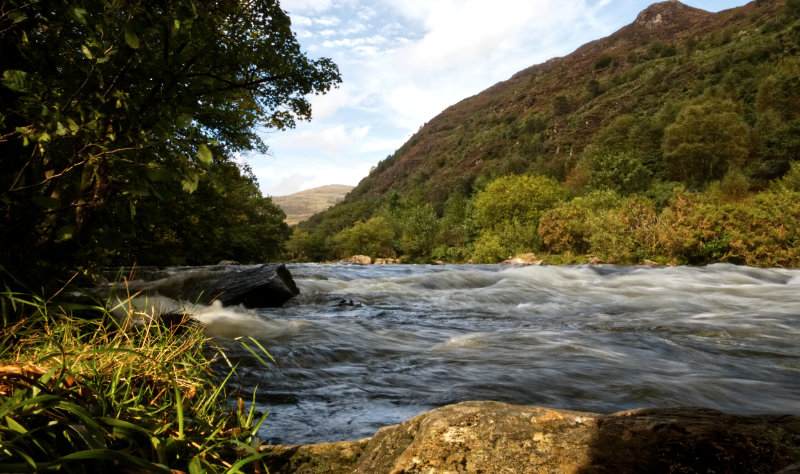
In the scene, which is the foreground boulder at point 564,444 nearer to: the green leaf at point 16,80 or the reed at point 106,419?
the reed at point 106,419

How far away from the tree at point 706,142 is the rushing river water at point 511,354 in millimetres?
29220

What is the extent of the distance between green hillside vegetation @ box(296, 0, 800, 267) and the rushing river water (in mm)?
8135

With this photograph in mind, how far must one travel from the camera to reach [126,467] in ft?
4.16

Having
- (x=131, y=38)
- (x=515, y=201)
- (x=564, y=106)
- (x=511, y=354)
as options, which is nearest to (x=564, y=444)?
(x=131, y=38)

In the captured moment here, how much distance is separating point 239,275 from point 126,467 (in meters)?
7.42

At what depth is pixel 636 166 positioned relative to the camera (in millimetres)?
35656

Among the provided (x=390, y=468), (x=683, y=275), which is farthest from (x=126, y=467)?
(x=683, y=275)

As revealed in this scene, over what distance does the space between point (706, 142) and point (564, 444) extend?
132 ft

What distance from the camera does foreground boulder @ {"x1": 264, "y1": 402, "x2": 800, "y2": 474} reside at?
1.25 metres

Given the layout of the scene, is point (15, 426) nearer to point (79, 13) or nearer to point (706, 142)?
point (79, 13)

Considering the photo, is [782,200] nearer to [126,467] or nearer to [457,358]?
[457,358]

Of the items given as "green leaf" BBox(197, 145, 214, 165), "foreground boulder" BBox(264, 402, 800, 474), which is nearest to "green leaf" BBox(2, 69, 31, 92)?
"green leaf" BBox(197, 145, 214, 165)

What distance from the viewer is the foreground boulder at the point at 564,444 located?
125 centimetres

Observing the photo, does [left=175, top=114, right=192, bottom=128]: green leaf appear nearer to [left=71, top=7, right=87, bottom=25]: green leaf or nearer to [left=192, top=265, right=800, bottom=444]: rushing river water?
[left=71, top=7, right=87, bottom=25]: green leaf
